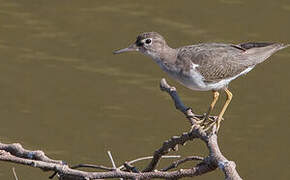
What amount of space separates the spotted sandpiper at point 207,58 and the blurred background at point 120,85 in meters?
3.89

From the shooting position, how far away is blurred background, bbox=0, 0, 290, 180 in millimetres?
14672

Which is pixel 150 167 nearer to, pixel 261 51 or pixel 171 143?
pixel 171 143

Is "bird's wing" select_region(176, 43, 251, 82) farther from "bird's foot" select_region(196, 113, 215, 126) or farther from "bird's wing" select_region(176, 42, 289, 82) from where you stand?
"bird's foot" select_region(196, 113, 215, 126)

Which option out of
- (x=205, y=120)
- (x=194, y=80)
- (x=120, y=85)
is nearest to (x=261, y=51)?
(x=194, y=80)

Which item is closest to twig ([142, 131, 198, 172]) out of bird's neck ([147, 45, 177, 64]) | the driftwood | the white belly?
the driftwood

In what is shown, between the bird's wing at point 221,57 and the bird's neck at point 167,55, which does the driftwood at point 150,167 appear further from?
the bird's neck at point 167,55

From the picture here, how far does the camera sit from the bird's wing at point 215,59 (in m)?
10.5

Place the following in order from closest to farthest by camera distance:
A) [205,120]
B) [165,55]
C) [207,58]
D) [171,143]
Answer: [171,143], [205,120], [207,58], [165,55]

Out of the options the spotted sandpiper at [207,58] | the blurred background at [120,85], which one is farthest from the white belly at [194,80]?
the blurred background at [120,85]

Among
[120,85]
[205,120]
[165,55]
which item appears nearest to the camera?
[205,120]

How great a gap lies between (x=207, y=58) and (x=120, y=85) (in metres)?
5.37

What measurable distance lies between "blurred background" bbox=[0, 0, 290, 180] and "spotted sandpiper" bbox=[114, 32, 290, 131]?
389 cm

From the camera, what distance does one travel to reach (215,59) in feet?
34.8

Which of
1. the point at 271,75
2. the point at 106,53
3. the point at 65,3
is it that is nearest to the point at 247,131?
the point at 271,75
